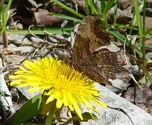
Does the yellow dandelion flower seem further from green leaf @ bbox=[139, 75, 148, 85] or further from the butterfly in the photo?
green leaf @ bbox=[139, 75, 148, 85]

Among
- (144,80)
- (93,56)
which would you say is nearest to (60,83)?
(93,56)

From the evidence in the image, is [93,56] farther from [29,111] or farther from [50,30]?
[50,30]

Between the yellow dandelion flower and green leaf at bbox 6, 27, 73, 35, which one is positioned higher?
the yellow dandelion flower

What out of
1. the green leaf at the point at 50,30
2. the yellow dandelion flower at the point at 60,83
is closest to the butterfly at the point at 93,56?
the yellow dandelion flower at the point at 60,83

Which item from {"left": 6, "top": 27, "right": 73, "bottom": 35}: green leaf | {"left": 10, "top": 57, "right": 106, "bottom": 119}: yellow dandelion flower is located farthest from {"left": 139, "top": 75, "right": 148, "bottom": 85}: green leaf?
{"left": 10, "top": 57, "right": 106, "bottom": 119}: yellow dandelion flower

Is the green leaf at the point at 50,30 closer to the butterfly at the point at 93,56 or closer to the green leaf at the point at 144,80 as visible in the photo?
the green leaf at the point at 144,80

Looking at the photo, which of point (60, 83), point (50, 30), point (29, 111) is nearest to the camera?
point (60, 83)

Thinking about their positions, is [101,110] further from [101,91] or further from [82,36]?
[82,36]
